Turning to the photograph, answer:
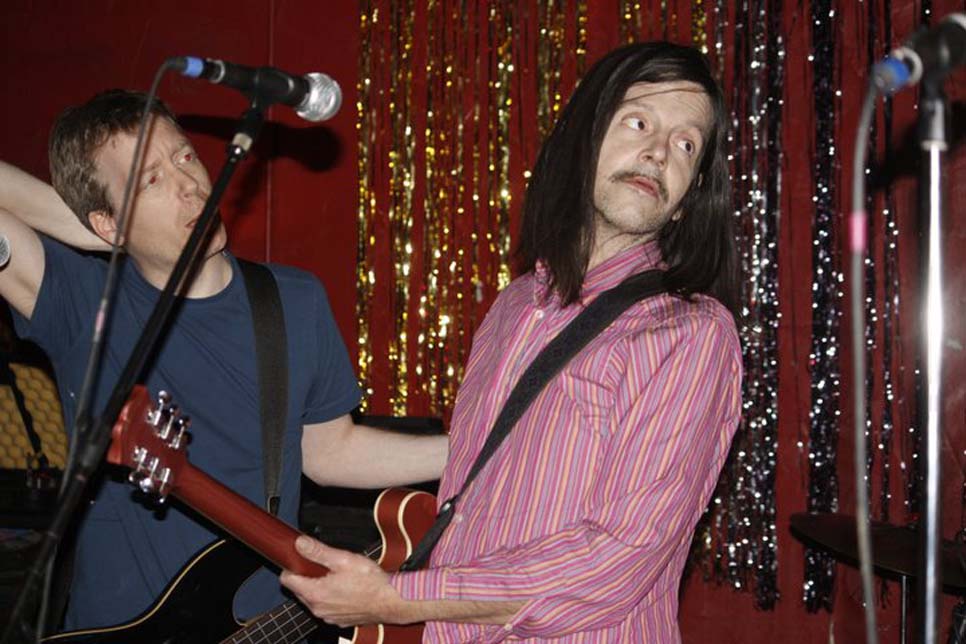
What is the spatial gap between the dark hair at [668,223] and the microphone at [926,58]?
929mm

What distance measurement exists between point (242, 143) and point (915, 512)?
2.96 meters

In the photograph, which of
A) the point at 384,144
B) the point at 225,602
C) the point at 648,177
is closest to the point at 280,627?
the point at 225,602

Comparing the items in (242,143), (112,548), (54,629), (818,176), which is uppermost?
(818,176)

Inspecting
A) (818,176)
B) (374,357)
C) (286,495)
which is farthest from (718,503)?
(286,495)

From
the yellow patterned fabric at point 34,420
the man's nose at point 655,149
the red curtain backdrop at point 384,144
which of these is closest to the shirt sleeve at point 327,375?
the man's nose at point 655,149

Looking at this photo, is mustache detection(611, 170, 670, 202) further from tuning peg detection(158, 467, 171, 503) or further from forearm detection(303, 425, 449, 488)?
tuning peg detection(158, 467, 171, 503)

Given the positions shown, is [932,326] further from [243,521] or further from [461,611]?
[243,521]

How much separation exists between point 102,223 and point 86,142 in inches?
8.0

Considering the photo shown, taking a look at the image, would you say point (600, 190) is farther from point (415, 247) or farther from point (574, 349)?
point (415, 247)

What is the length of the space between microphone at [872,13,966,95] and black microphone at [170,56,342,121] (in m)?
0.92

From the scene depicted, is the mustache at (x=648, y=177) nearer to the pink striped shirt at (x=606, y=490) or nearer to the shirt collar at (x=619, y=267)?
the shirt collar at (x=619, y=267)

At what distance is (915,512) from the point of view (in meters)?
3.90

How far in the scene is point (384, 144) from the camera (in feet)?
15.6

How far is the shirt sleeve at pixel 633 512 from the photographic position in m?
1.99
